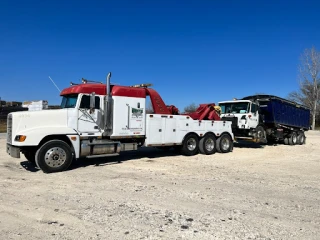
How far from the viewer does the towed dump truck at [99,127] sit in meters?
8.57

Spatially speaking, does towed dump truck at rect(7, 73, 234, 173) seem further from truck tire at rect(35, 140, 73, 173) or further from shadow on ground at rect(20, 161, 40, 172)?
shadow on ground at rect(20, 161, 40, 172)

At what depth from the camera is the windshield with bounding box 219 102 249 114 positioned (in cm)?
1680

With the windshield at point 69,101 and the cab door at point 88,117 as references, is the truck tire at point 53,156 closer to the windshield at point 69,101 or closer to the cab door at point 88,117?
the cab door at point 88,117

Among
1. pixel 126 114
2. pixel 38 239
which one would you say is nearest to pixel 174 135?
pixel 126 114

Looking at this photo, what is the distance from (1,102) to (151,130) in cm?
3230

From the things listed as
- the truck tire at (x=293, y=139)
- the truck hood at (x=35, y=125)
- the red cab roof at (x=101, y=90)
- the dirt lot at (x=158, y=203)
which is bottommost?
the dirt lot at (x=158, y=203)

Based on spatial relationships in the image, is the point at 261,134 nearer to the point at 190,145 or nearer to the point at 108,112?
the point at 190,145

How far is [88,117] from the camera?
9.72 m

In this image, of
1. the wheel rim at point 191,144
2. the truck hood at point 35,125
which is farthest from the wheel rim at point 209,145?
the truck hood at point 35,125

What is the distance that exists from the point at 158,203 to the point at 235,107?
1258cm

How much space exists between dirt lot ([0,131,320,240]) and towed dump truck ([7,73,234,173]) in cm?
70

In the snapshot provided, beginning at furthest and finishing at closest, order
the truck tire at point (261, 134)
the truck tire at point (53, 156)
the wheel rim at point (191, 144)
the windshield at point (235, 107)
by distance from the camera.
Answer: the truck tire at point (261, 134), the windshield at point (235, 107), the wheel rim at point (191, 144), the truck tire at point (53, 156)

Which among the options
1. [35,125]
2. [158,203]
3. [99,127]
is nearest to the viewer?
[158,203]

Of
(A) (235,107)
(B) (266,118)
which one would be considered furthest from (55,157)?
(B) (266,118)
